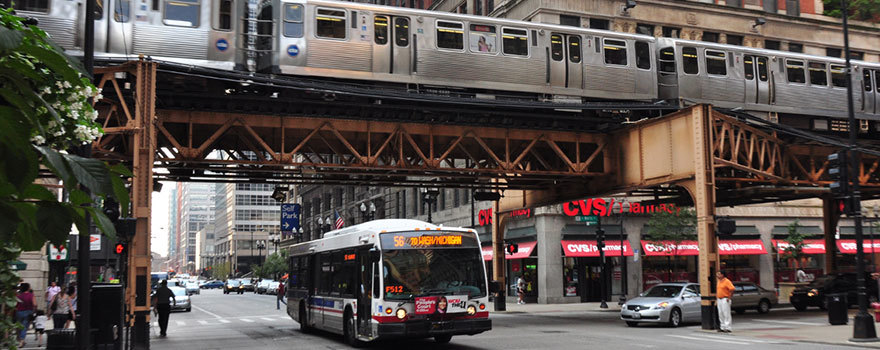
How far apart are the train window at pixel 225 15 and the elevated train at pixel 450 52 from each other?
3 cm

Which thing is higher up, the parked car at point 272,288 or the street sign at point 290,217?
the street sign at point 290,217

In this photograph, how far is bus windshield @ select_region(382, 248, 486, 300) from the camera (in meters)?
17.4

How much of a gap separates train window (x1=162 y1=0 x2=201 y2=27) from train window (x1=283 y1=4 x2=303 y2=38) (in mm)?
2285

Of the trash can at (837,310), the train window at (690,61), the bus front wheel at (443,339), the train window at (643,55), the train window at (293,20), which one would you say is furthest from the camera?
the train window at (690,61)

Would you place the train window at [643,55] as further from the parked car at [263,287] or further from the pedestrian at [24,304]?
the parked car at [263,287]

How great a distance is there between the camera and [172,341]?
906 inches

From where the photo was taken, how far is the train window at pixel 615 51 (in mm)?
26109

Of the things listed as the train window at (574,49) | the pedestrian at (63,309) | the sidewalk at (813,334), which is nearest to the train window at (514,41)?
the train window at (574,49)

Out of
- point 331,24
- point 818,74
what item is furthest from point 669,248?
point 331,24

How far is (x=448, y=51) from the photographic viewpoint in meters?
23.5

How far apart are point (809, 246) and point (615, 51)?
98.7 feet

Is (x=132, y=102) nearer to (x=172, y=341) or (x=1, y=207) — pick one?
(x=172, y=341)

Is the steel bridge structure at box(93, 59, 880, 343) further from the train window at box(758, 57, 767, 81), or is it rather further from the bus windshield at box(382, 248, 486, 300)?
the bus windshield at box(382, 248, 486, 300)

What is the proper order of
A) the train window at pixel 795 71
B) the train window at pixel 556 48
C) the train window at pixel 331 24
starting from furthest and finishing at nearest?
the train window at pixel 795 71, the train window at pixel 556 48, the train window at pixel 331 24
